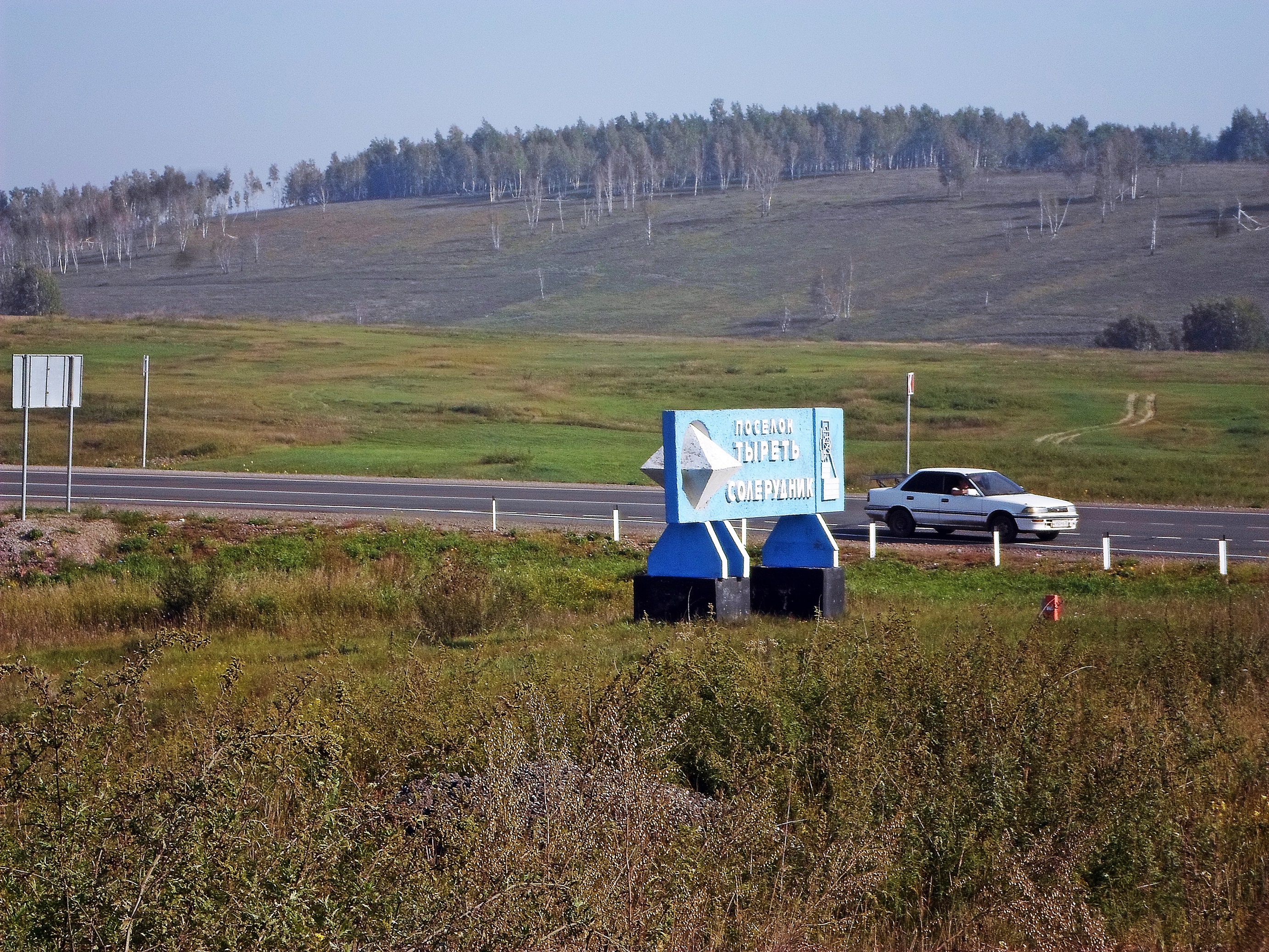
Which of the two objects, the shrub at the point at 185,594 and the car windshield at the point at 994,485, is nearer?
the shrub at the point at 185,594

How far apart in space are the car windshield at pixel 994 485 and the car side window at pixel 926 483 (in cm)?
64

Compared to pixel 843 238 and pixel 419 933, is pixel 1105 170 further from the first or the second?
pixel 419 933

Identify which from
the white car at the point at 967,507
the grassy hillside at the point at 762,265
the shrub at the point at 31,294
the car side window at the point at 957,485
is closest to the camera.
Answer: the white car at the point at 967,507

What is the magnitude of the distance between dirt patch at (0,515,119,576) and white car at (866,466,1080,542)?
1484 cm

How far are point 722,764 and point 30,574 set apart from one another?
56.1 feet

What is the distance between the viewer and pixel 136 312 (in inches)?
4456

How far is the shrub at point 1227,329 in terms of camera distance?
281 ft

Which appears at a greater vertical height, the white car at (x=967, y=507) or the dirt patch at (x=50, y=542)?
the white car at (x=967, y=507)

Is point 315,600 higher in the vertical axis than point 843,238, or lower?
lower

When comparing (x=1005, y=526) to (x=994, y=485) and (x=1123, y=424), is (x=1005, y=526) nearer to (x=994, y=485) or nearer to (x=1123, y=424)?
(x=994, y=485)

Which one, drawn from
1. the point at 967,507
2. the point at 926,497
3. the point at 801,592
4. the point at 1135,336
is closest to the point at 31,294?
the point at 1135,336

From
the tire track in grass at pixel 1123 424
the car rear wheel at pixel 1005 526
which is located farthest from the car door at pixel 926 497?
the tire track in grass at pixel 1123 424

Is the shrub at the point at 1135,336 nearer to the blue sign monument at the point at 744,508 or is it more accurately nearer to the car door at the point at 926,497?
the car door at the point at 926,497

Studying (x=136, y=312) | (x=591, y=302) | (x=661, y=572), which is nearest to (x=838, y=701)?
(x=661, y=572)
